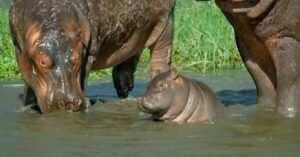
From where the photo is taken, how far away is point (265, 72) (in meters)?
7.14

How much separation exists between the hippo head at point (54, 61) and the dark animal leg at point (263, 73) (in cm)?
129

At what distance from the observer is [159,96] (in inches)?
248

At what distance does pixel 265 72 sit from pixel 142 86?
2.40 m

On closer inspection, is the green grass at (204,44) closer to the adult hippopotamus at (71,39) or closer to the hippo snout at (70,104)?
the adult hippopotamus at (71,39)

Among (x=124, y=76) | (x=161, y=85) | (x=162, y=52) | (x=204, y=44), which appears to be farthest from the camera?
(x=204, y=44)

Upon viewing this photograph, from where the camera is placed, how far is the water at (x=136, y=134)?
17.3ft

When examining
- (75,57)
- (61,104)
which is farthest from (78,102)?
(75,57)

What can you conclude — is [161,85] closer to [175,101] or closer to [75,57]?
[175,101]

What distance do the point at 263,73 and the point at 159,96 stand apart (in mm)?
1168

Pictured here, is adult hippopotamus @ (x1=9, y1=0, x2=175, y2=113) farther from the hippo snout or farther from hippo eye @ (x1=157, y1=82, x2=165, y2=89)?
hippo eye @ (x1=157, y1=82, x2=165, y2=89)

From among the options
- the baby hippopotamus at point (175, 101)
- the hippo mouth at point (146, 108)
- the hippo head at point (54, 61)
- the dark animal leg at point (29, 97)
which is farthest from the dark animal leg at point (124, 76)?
the hippo mouth at point (146, 108)

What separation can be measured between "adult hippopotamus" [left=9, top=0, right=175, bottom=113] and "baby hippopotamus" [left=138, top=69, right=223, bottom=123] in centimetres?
56

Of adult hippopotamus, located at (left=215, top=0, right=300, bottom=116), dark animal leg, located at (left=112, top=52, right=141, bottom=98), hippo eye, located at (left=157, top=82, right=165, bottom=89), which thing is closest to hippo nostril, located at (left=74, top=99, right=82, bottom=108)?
hippo eye, located at (left=157, top=82, right=165, bottom=89)

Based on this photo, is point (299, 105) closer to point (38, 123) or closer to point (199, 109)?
point (199, 109)
